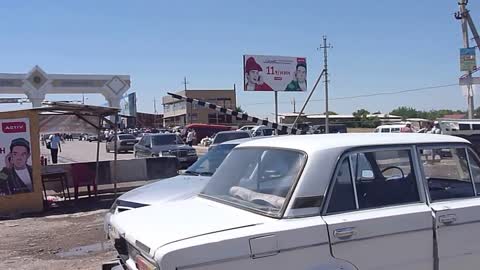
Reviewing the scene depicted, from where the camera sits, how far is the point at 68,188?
14062mm

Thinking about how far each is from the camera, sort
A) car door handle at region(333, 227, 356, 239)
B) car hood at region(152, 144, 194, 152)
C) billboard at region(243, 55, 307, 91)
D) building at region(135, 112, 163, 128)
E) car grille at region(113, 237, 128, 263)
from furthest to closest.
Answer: building at region(135, 112, 163, 128), billboard at region(243, 55, 307, 91), car hood at region(152, 144, 194, 152), car grille at region(113, 237, 128, 263), car door handle at region(333, 227, 356, 239)

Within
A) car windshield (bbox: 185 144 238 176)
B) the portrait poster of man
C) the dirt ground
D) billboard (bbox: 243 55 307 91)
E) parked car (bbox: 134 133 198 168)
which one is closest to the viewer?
the dirt ground

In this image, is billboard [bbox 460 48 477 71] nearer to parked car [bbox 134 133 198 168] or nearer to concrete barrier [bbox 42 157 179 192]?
parked car [bbox 134 133 198 168]

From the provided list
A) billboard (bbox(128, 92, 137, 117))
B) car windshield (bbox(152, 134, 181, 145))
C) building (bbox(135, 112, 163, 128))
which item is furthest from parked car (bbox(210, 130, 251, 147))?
building (bbox(135, 112, 163, 128))

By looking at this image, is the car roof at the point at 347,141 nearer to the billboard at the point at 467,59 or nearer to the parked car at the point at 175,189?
the parked car at the point at 175,189

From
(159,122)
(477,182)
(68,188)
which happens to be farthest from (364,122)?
(477,182)

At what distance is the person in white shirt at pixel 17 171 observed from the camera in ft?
40.0

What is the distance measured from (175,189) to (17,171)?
6.18 meters

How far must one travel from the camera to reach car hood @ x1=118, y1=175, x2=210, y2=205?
7.26m

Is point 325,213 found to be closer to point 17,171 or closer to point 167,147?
point 17,171

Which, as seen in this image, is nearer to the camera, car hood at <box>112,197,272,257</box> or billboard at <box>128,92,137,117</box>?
car hood at <box>112,197,272,257</box>

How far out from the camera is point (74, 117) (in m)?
14.4

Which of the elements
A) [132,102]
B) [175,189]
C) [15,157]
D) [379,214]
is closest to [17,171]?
[15,157]

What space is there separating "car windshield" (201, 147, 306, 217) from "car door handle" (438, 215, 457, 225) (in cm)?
118
